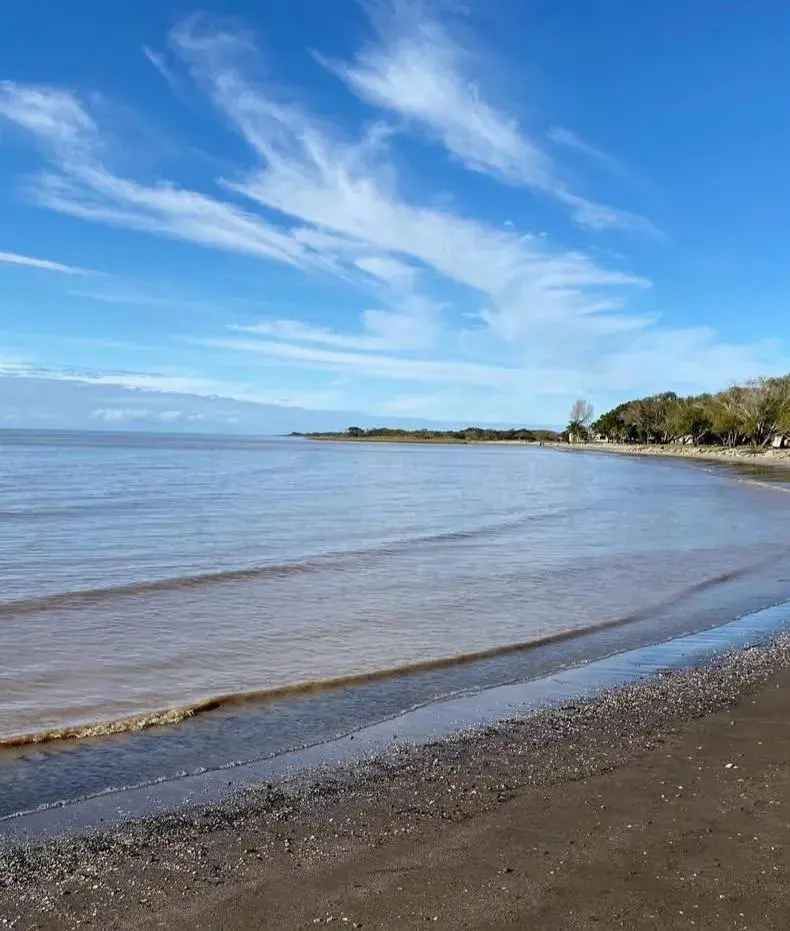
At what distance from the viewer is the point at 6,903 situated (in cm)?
415

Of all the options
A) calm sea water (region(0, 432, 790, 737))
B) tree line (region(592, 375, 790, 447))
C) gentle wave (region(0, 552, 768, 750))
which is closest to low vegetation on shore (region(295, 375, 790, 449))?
tree line (region(592, 375, 790, 447))

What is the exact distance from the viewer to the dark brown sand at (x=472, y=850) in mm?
3986

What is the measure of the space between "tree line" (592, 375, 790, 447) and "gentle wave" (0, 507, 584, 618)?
9322cm

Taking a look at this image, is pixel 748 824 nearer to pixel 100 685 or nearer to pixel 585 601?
pixel 100 685

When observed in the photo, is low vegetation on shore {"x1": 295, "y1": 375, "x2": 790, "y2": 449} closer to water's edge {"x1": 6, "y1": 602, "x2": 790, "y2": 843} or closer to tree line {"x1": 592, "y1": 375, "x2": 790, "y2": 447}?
tree line {"x1": 592, "y1": 375, "x2": 790, "y2": 447}

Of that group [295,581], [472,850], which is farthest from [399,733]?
[295,581]

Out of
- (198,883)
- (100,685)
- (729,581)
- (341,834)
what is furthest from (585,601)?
(198,883)

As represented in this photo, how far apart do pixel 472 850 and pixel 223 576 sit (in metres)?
12.0

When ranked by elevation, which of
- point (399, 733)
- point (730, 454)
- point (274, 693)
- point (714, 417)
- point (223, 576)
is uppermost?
point (714, 417)

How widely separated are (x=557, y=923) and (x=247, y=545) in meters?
17.6

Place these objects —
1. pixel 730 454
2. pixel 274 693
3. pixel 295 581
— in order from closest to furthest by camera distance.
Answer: pixel 274 693 → pixel 295 581 → pixel 730 454

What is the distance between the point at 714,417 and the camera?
128125mm

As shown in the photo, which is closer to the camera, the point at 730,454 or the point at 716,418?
the point at 730,454

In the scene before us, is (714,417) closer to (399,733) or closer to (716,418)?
(716,418)
